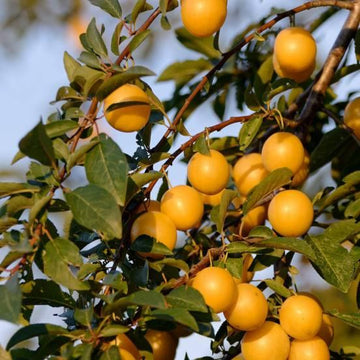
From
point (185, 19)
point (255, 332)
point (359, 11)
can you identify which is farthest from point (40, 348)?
point (359, 11)

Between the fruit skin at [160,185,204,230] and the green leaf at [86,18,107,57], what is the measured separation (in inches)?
8.3

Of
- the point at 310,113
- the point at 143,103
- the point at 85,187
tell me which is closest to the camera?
the point at 85,187

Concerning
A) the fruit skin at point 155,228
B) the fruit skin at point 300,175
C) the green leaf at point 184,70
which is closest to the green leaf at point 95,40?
the fruit skin at point 155,228

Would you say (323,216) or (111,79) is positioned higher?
(111,79)

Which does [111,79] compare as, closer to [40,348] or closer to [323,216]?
[40,348]

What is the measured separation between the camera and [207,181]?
3.23 feet

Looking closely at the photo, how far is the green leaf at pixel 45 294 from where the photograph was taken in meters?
0.84

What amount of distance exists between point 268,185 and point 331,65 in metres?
0.38

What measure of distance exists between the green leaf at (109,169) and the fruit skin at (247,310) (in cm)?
23

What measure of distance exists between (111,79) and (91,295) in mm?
256

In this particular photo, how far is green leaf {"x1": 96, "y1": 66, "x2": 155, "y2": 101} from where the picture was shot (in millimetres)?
804

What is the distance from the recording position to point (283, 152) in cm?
105

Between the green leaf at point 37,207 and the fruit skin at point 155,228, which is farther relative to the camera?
the fruit skin at point 155,228

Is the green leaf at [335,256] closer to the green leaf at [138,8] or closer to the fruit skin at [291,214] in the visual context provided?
the fruit skin at [291,214]
